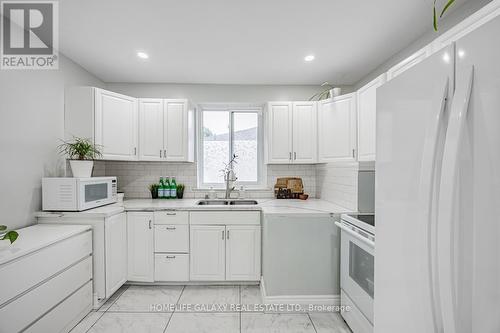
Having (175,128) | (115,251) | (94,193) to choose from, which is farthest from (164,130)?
(115,251)

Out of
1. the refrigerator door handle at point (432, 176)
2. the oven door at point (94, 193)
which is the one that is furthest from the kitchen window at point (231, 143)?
the refrigerator door handle at point (432, 176)

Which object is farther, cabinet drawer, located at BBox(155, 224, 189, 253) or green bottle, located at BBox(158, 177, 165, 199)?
green bottle, located at BBox(158, 177, 165, 199)

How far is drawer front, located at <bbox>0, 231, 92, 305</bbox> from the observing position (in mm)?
1431

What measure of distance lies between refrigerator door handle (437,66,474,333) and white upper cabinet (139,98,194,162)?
278cm

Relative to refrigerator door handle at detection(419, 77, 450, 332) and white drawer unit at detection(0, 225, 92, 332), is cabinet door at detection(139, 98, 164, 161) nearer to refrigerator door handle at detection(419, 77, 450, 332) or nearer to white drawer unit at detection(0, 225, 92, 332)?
white drawer unit at detection(0, 225, 92, 332)

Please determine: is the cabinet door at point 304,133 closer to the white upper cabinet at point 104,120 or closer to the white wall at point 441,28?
the white wall at point 441,28

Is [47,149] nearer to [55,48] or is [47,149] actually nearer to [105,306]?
[55,48]

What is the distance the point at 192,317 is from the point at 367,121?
2.46 metres

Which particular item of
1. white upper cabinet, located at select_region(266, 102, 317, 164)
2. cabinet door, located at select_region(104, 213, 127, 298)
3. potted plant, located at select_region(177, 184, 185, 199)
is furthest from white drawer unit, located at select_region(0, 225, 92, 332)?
white upper cabinet, located at select_region(266, 102, 317, 164)

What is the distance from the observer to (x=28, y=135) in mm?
2088

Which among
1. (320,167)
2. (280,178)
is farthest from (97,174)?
(320,167)

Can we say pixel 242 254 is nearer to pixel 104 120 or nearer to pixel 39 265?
pixel 39 265

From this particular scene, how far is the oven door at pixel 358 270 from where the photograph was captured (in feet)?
5.46

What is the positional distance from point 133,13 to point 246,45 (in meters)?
0.98
